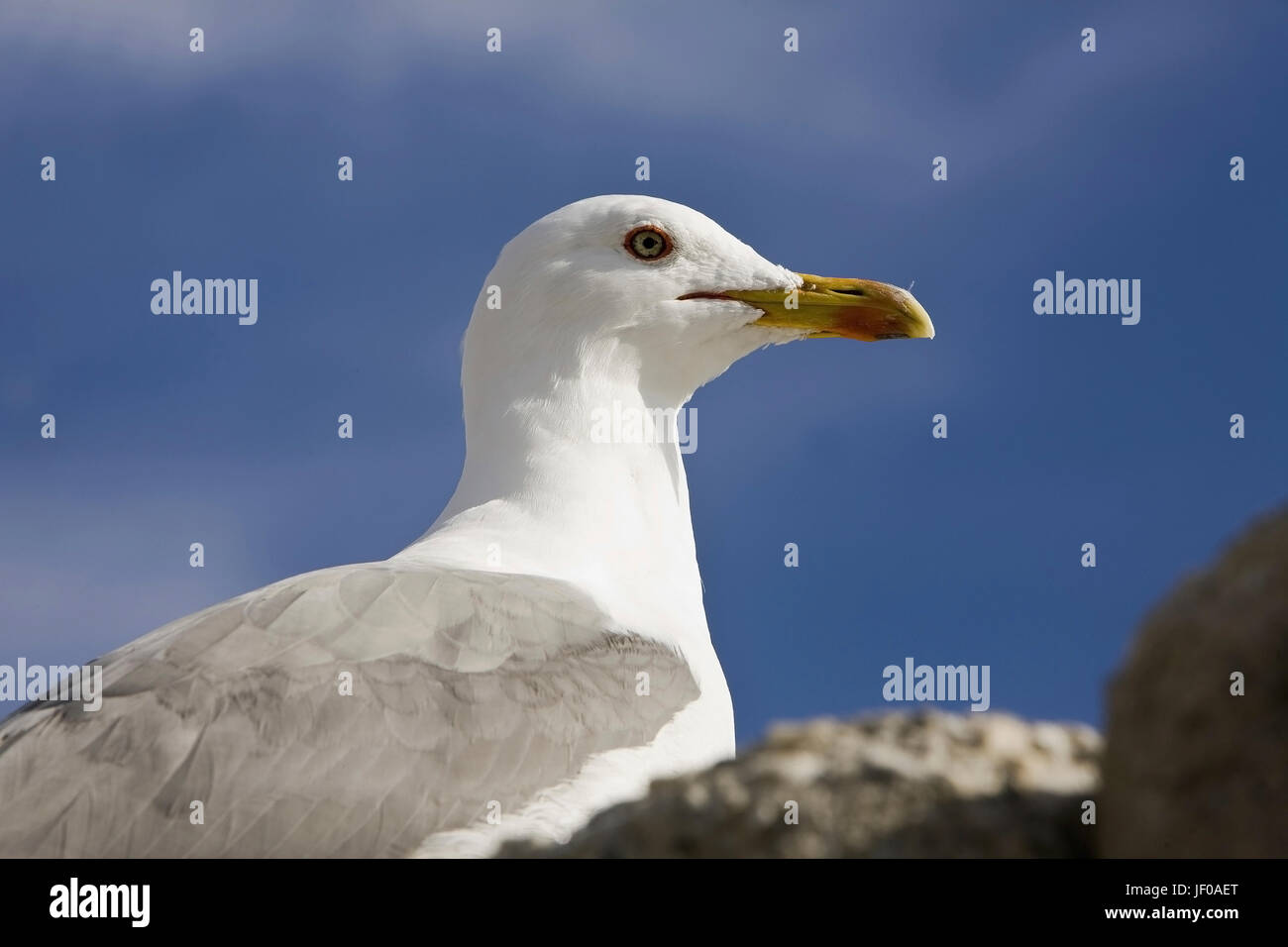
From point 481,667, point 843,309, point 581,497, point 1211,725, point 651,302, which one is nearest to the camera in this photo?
point 1211,725

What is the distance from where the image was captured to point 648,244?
8953 mm

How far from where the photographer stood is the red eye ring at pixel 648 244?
8875 millimetres

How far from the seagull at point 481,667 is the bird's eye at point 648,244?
Result: 17 millimetres

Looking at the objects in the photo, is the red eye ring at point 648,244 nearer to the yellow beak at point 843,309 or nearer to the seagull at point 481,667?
the seagull at point 481,667

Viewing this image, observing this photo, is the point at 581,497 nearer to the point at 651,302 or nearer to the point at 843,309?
the point at 651,302

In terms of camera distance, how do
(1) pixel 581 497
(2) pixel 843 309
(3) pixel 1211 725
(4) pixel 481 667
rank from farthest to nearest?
1. (2) pixel 843 309
2. (1) pixel 581 497
3. (4) pixel 481 667
4. (3) pixel 1211 725

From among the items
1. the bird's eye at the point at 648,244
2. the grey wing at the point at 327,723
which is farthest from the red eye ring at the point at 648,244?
the grey wing at the point at 327,723

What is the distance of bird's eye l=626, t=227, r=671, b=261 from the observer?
8875mm

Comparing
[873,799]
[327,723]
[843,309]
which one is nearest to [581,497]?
[843,309]

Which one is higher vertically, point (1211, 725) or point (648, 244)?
point (648, 244)

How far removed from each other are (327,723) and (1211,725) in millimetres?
3566
